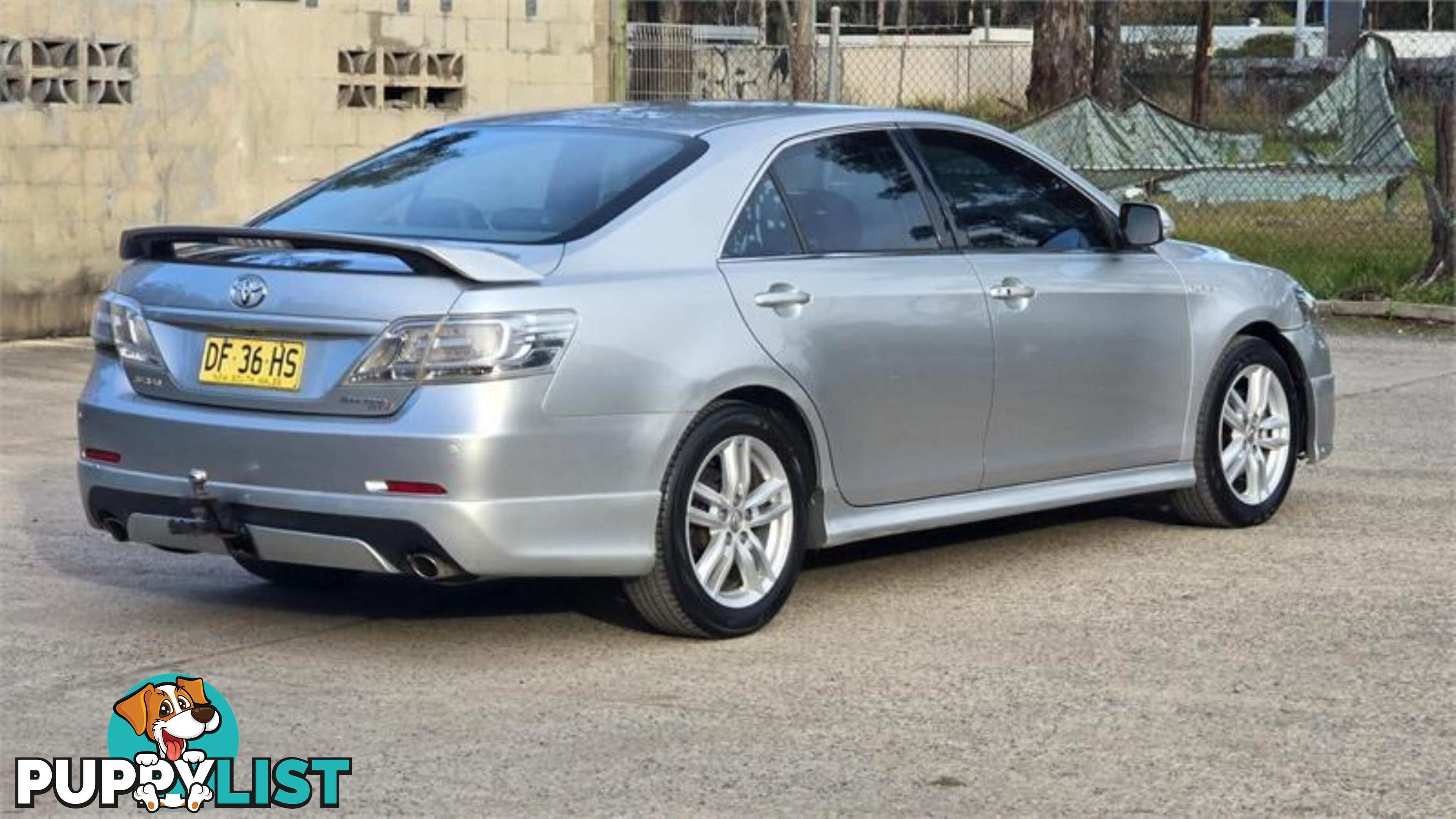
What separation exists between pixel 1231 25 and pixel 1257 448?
6384cm

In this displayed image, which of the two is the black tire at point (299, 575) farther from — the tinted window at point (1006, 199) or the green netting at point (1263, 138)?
the green netting at point (1263, 138)

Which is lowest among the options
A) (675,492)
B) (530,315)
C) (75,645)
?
(75,645)

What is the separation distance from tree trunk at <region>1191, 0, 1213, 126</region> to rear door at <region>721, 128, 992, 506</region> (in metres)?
23.3

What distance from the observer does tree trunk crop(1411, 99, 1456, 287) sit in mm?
16422

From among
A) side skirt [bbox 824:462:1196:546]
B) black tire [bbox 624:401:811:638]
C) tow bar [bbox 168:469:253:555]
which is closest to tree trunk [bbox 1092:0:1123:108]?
side skirt [bbox 824:462:1196:546]

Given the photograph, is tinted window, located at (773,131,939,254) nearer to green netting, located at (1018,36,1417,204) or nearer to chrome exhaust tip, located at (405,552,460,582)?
chrome exhaust tip, located at (405,552,460,582)

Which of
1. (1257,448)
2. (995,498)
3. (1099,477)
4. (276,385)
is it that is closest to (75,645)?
(276,385)

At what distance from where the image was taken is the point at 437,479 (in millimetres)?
6355

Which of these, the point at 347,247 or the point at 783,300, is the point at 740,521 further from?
the point at 347,247

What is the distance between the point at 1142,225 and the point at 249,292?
128 inches

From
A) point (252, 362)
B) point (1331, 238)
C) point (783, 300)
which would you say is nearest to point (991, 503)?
point (783, 300)

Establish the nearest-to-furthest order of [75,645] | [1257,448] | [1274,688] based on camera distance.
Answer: [1274,688], [75,645], [1257,448]

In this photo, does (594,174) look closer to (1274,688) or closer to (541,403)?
(541,403)

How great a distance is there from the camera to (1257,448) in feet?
29.6
